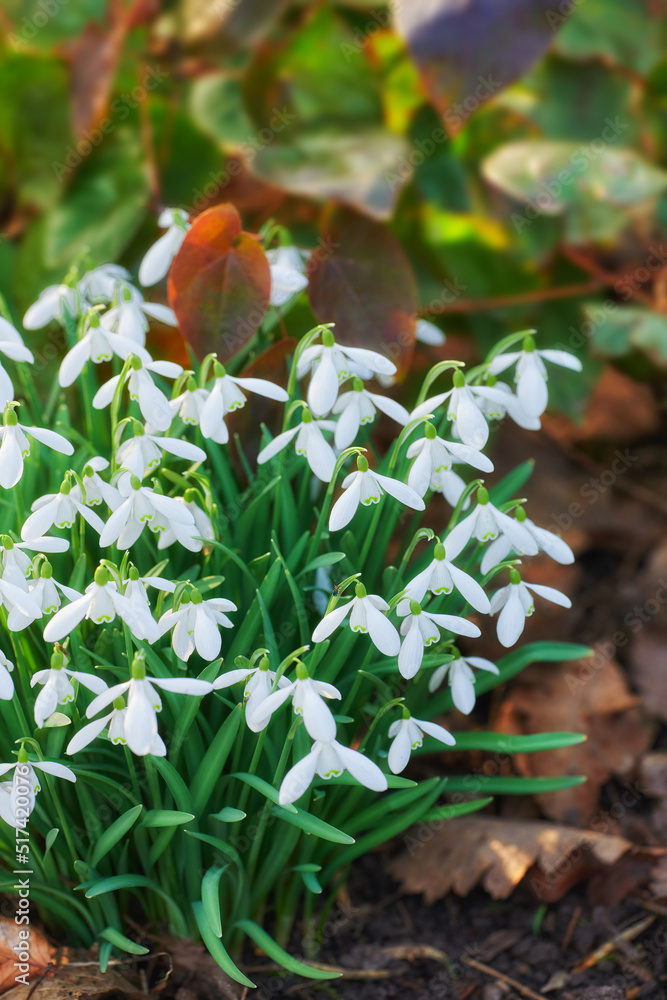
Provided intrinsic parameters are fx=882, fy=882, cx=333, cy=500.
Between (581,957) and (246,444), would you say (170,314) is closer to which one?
(246,444)

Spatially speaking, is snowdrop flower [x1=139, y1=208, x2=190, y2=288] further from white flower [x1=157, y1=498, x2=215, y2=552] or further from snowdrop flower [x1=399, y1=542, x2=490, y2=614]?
snowdrop flower [x1=399, y1=542, x2=490, y2=614]

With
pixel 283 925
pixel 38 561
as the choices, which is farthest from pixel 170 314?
pixel 283 925

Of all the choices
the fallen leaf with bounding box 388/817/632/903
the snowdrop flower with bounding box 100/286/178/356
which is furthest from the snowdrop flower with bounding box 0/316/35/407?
the fallen leaf with bounding box 388/817/632/903

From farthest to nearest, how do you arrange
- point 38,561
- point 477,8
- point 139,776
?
point 477,8 < point 139,776 < point 38,561

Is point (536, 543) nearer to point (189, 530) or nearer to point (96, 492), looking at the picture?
point (189, 530)

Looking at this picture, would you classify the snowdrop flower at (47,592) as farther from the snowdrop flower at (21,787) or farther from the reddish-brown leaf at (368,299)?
the reddish-brown leaf at (368,299)

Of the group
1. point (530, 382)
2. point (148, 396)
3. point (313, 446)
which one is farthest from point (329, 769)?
point (530, 382)

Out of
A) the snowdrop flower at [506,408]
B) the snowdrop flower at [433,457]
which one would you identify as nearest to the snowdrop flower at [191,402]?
the snowdrop flower at [433,457]
